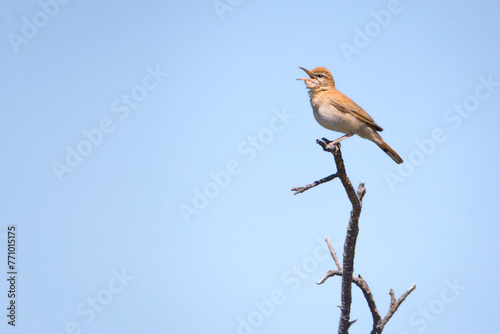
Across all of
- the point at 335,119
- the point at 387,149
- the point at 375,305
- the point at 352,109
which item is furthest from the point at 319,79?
the point at 375,305

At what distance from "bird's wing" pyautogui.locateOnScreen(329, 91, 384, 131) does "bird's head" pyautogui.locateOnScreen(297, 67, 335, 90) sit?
22.4 inches

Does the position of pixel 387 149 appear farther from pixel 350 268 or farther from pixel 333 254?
pixel 350 268

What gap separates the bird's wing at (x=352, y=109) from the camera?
349 inches

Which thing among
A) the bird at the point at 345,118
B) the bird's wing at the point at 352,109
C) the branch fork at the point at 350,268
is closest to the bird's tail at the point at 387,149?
the bird at the point at 345,118

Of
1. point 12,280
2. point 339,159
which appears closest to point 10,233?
point 12,280

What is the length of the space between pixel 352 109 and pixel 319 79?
105 cm

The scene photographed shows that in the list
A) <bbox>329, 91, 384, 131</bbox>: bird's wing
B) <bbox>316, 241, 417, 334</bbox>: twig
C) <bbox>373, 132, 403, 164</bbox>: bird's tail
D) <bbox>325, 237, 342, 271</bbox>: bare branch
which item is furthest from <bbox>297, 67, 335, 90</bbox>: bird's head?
<bbox>316, 241, 417, 334</bbox>: twig

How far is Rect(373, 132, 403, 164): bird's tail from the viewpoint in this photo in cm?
885

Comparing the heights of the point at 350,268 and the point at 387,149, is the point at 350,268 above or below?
below

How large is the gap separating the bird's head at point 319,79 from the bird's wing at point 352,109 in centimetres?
57

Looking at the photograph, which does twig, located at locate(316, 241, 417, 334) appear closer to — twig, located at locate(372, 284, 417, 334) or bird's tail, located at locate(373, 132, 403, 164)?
twig, located at locate(372, 284, 417, 334)

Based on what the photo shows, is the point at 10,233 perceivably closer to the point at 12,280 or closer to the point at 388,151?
the point at 12,280

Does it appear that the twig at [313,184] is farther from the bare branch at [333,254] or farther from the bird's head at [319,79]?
the bird's head at [319,79]

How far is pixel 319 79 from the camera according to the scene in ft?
31.4
